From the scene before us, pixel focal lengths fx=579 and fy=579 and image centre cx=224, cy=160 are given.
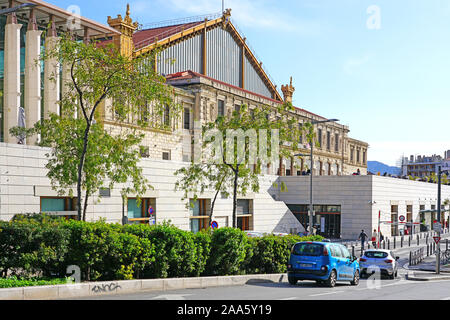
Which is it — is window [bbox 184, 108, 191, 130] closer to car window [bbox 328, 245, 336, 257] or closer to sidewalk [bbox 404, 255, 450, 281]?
sidewalk [bbox 404, 255, 450, 281]

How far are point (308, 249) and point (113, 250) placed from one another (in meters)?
7.45

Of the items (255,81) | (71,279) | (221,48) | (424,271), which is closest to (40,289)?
(71,279)

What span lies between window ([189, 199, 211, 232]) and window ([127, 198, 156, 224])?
465 cm

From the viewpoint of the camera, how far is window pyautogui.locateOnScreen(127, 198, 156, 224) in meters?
36.2

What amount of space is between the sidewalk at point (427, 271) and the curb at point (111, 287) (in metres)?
13.0

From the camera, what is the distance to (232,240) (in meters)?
20.1

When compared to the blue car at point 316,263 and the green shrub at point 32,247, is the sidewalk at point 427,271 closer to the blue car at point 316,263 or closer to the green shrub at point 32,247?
the blue car at point 316,263

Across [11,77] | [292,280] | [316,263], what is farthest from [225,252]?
[11,77]

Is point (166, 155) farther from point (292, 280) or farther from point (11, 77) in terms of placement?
point (292, 280)

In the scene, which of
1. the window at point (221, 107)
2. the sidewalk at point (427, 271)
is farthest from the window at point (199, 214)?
the window at point (221, 107)

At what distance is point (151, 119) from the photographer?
50188 millimetres

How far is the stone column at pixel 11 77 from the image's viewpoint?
1569 inches

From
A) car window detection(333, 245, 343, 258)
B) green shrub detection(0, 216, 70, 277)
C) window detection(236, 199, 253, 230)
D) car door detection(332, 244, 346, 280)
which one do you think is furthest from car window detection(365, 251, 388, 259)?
window detection(236, 199, 253, 230)
